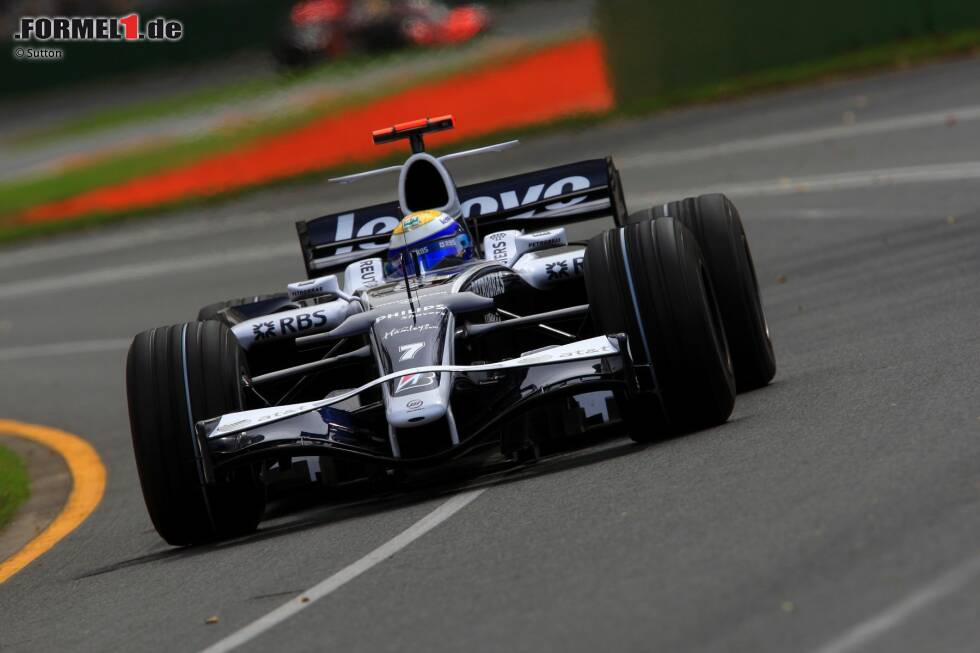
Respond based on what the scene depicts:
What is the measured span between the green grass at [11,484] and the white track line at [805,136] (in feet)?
34.2

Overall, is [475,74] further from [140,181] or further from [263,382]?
[263,382]

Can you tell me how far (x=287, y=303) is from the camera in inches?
416

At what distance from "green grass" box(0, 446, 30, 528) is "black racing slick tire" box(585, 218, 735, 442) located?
14.5 ft

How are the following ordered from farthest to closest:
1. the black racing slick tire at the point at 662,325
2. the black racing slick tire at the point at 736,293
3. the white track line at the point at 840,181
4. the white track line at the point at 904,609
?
the white track line at the point at 840,181 < the black racing slick tire at the point at 736,293 < the black racing slick tire at the point at 662,325 < the white track line at the point at 904,609

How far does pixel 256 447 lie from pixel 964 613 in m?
4.08

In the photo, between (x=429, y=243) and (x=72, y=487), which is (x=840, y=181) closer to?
(x=429, y=243)

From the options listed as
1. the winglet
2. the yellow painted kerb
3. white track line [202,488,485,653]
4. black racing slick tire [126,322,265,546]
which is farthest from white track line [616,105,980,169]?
white track line [202,488,485,653]

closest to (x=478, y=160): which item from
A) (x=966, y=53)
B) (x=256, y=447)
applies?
(x=966, y=53)

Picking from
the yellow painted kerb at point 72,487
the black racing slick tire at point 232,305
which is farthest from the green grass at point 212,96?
the black racing slick tire at point 232,305

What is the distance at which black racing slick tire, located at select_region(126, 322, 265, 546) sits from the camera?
835 cm

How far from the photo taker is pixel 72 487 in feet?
38.8

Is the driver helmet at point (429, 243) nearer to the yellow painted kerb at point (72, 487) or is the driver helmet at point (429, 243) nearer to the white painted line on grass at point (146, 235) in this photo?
the yellow painted kerb at point (72, 487)

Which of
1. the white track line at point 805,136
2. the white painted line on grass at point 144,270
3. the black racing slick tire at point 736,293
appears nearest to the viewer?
the black racing slick tire at point 736,293

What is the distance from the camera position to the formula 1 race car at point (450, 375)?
26.7 ft
